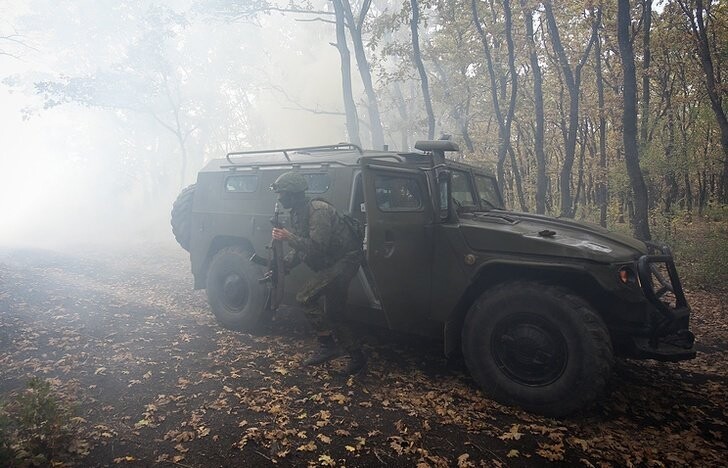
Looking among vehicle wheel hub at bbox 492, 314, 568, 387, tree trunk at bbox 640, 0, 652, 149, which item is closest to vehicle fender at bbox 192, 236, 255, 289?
vehicle wheel hub at bbox 492, 314, 568, 387

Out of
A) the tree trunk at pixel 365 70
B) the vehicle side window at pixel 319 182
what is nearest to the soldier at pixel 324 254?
the vehicle side window at pixel 319 182

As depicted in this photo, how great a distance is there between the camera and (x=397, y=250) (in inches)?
173

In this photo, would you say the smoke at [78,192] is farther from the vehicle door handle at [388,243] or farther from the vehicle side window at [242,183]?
the vehicle door handle at [388,243]

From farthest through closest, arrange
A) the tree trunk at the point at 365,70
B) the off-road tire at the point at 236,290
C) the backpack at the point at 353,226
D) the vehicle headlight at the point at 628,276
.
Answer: the tree trunk at the point at 365,70
the off-road tire at the point at 236,290
the backpack at the point at 353,226
the vehicle headlight at the point at 628,276

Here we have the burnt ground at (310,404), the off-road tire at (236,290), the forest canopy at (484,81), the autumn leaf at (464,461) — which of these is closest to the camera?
the autumn leaf at (464,461)

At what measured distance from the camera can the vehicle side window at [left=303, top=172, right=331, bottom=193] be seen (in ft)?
17.4

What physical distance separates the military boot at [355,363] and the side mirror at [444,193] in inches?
65.1

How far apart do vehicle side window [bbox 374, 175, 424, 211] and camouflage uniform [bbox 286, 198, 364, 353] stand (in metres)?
0.48

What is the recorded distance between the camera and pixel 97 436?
3.45 m

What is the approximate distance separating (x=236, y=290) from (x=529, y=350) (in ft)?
12.8

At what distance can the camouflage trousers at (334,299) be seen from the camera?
455cm

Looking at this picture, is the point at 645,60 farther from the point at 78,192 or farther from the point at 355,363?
the point at 78,192

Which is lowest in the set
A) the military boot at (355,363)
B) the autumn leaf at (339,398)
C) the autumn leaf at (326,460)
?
the autumn leaf at (326,460)

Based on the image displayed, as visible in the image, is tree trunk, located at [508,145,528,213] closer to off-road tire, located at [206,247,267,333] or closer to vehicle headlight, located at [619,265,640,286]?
off-road tire, located at [206,247,267,333]
